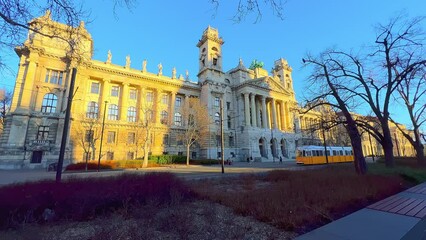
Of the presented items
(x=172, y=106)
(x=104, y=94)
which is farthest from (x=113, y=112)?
A: (x=172, y=106)

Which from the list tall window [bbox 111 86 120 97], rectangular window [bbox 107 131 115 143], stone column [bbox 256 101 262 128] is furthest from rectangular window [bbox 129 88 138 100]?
stone column [bbox 256 101 262 128]

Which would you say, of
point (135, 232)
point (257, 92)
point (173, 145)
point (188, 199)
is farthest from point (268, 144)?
point (135, 232)

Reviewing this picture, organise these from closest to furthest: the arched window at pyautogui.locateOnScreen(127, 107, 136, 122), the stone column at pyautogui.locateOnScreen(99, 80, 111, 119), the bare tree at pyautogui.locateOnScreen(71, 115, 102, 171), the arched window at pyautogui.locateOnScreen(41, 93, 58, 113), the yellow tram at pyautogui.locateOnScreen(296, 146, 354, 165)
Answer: the yellow tram at pyautogui.locateOnScreen(296, 146, 354, 165) < the bare tree at pyautogui.locateOnScreen(71, 115, 102, 171) < the arched window at pyautogui.locateOnScreen(41, 93, 58, 113) < the stone column at pyautogui.locateOnScreen(99, 80, 111, 119) < the arched window at pyautogui.locateOnScreen(127, 107, 136, 122)

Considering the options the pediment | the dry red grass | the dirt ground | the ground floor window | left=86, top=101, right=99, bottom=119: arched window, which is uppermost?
the pediment

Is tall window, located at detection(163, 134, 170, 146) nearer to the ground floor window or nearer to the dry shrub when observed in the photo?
the ground floor window

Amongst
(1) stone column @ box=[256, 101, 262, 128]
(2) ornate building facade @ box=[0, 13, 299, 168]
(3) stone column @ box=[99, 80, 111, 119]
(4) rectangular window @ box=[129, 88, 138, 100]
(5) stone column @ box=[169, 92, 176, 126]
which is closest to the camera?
(2) ornate building facade @ box=[0, 13, 299, 168]

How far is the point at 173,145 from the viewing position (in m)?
50.1

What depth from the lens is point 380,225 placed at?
5289 mm

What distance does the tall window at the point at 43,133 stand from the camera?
36.7 metres

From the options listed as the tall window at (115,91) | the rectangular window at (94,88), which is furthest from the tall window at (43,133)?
the tall window at (115,91)

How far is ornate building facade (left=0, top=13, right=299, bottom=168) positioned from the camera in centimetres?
3594

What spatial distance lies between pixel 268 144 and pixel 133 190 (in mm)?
56094

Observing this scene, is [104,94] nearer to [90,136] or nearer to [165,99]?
[165,99]

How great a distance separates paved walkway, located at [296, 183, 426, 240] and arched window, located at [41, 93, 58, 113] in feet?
156
